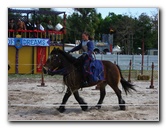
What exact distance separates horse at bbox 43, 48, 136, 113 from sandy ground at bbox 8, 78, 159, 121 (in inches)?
4.2

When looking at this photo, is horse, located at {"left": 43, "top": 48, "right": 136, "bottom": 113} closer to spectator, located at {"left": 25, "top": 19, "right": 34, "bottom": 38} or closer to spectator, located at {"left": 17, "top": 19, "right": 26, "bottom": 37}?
spectator, located at {"left": 25, "top": 19, "right": 34, "bottom": 38}

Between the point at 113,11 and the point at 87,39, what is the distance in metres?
0.56

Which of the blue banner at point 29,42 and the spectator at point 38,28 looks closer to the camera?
the blue banner at point 29,42

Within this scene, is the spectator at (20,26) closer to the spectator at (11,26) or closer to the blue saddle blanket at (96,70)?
the spectator at (11,26)

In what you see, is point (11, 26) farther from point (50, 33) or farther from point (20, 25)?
point (50, 33)

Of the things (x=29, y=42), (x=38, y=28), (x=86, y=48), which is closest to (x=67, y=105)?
(x=86, y=48)

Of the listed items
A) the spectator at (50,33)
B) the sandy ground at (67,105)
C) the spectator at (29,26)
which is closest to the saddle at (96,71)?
the sandy ground at (67,105)

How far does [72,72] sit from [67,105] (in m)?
0.54

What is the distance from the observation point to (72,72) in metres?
6.08

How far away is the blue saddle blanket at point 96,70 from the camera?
609cm

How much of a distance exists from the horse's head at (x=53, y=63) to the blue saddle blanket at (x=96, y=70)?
0.48 meters

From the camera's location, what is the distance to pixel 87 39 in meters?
5.97
